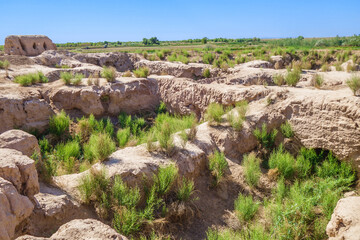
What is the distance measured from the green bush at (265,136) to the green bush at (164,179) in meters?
3.20

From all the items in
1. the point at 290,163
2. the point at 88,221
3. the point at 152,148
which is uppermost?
the point at 88,221

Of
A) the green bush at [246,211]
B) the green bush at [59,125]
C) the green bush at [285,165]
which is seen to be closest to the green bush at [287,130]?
the green bush at [285,165]

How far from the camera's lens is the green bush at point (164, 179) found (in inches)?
204

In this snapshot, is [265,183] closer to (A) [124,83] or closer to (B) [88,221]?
(B) [88,221]

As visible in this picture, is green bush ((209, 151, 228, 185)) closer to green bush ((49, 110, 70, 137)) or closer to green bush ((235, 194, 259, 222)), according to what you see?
green bush ((235, 194, 259, 222))

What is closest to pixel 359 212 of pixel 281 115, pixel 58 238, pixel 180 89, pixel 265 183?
pixel 265 183

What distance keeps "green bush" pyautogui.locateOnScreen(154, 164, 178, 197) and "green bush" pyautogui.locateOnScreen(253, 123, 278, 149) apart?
3205 mm

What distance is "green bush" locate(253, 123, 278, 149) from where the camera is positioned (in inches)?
296

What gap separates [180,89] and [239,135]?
4639 mm

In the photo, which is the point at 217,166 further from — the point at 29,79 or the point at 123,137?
the point at 29,79

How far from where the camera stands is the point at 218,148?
723cm

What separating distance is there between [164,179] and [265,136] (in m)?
3.71

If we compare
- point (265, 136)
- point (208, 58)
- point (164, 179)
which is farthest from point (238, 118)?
point (208, 58)

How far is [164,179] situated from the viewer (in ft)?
17.0
